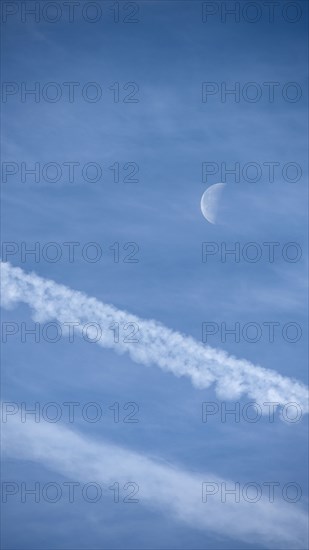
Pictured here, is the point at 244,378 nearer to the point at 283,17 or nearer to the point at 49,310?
the point at 49,310

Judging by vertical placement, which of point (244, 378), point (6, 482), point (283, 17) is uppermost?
point (283, 17)

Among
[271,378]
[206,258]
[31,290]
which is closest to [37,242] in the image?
[31,290]

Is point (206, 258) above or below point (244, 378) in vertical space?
above

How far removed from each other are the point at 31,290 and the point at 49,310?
604 millimetres

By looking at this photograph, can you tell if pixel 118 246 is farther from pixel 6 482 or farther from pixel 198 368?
pixel 6 482

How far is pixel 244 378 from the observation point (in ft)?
105

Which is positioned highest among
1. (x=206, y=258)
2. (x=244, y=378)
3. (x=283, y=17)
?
(x=283, y=17)

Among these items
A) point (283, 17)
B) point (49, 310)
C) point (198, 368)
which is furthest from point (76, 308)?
point (283, 17)

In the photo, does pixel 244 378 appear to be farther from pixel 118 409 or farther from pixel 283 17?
pixel 283 17

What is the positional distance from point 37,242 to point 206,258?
3.82 meters

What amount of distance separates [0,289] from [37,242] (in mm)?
1334

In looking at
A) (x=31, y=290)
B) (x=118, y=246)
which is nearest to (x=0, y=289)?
(x=31, y=290)

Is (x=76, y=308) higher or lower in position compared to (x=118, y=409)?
higher

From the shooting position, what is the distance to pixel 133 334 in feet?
104
